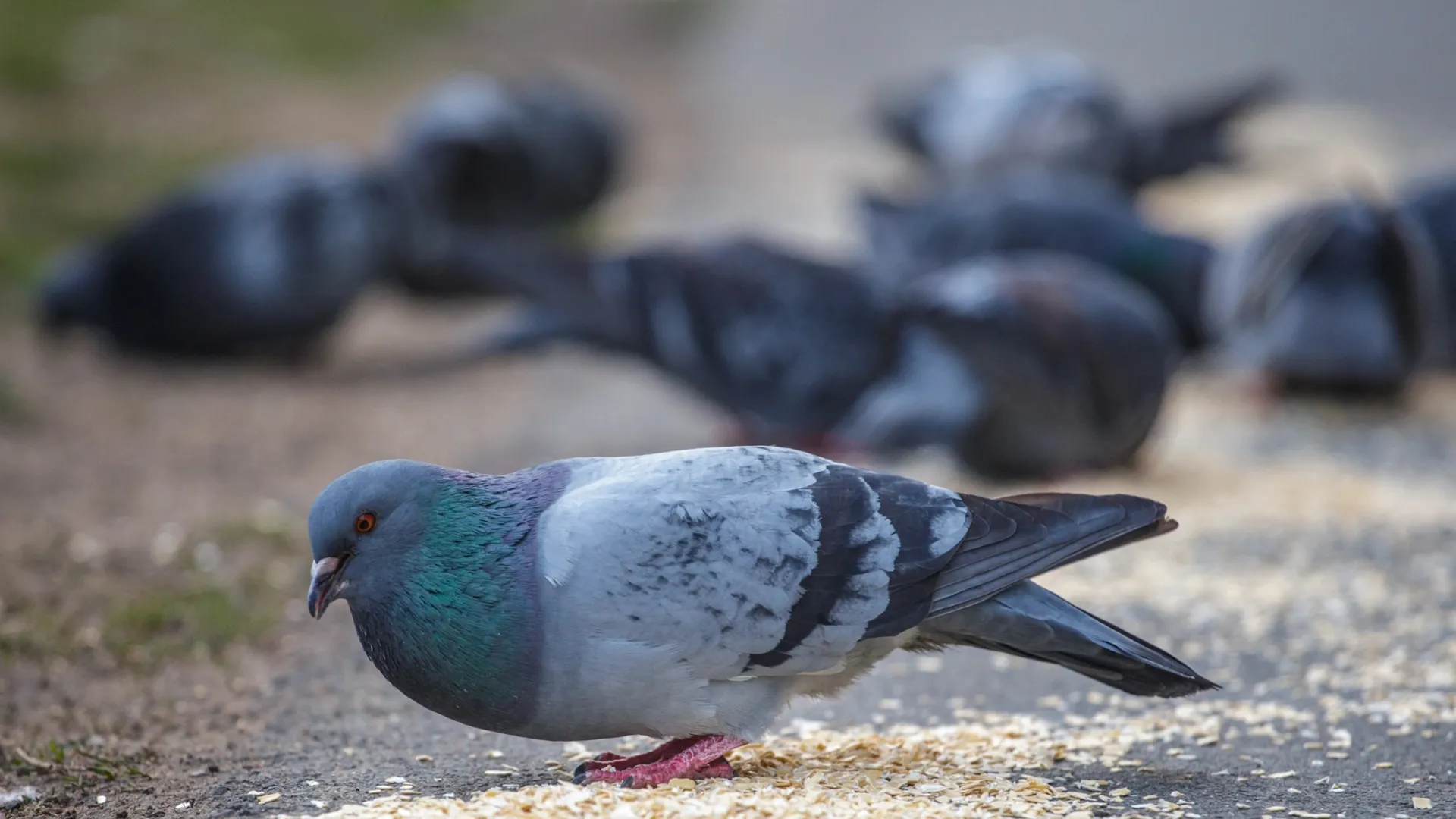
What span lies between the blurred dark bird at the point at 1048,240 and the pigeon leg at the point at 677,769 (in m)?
4.88

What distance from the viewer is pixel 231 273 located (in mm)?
8258

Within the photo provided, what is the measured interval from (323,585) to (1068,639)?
1.42 m

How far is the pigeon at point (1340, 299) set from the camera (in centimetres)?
707

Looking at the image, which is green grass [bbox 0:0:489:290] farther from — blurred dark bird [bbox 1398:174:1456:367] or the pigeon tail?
blurred dark bird [bbox 1398:174:1456:367]

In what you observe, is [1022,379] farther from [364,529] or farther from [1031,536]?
[364,529]

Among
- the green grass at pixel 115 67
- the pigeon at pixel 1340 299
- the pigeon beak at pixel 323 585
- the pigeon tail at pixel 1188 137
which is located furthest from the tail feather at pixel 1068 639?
the pigeon tail at pixel 1188 137

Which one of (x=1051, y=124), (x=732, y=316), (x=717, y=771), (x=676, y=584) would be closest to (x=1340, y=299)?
(x=732, y=316)

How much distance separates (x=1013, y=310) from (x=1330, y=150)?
667 centimetres

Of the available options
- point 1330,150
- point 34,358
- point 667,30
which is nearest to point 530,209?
point 34,358

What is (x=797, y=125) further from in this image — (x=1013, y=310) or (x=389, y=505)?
(x=389, y=505)

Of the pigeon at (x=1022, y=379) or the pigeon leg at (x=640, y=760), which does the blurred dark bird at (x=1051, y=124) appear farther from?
the pigeon leg at (x=640, y=760)

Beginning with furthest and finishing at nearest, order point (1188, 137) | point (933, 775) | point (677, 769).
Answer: point (1188, 137) < point (933, 775) < point (677, 769)

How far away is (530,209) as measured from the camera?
11305 millimetres

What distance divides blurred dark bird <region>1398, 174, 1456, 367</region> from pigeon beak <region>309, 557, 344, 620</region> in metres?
6.14
